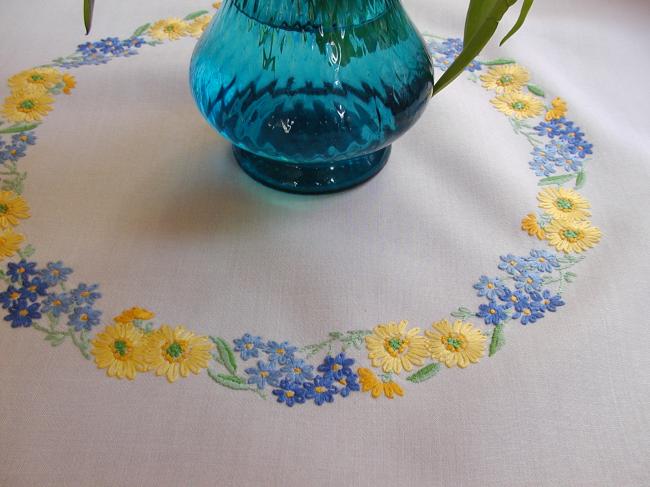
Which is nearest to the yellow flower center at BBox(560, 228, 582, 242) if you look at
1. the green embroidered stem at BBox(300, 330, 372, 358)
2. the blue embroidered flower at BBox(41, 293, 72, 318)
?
the green embroidered stem at BBox(300, 330, 372, 358)

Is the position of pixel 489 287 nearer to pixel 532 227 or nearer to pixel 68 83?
pixel 532 227

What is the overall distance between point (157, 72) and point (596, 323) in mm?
572

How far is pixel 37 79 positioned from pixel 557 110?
60cm

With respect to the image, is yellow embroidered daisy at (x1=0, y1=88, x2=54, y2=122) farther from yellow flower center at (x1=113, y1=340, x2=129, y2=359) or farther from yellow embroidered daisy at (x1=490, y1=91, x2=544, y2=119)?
yellow embroidered daisy at (x1=490, y1=91, x2=544, y2=119)

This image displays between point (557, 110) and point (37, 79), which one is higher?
point (557, 110)

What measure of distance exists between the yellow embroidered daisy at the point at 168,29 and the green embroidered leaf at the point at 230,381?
528 mm

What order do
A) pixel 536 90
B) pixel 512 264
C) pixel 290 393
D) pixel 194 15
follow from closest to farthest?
pixel 290 393, pixel 512 264, pixel 536 90, pixel 194 15

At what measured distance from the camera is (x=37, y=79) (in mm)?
895

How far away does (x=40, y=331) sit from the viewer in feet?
2.10

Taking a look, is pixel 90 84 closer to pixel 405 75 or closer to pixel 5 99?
pixel 5 99

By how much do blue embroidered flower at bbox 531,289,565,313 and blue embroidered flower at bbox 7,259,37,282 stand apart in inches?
17.5

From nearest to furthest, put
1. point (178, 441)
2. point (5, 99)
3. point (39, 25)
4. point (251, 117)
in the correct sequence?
point (178, 441) → point (251, 117) → point (5, 99) → point (39, 25)

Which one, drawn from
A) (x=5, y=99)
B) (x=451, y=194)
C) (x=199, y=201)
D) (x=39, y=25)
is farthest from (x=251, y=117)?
(x=39, y=25)

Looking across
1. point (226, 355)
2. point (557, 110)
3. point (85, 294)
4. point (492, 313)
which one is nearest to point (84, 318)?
point (85, 294)
